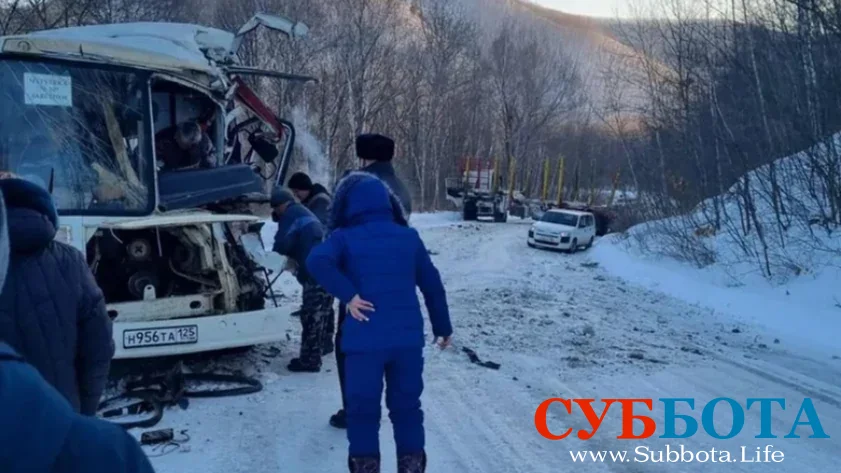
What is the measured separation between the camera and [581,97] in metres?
64.2

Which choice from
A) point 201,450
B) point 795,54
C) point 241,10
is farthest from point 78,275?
point 241,10

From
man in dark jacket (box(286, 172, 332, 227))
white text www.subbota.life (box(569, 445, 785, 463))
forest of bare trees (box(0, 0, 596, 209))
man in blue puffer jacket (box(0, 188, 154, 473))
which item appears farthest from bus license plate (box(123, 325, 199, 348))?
forest of bare trees (box(0, 0, 596, 209))

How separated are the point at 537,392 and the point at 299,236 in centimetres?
256

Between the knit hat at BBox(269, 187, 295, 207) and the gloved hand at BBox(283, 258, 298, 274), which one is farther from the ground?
the knit hat at BBox(269, 187, 295, 207)

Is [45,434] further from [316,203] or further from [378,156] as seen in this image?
[316,203]

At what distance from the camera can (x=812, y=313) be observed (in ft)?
37.6

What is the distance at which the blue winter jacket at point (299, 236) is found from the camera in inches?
279

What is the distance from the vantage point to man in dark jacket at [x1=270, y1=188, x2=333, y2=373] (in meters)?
7.12

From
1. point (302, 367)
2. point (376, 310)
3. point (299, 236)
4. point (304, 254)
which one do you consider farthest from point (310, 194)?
point (376, 310)

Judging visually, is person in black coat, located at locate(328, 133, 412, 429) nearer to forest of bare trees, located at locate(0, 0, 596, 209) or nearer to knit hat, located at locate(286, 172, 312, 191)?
knit hat, located at locate(286, 172, 312, 191)

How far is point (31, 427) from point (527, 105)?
194ft

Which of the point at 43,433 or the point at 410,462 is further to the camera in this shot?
the point at 410,462

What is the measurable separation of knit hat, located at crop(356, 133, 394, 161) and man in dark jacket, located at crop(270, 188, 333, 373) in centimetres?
170

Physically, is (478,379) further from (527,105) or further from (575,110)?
(575,110)
